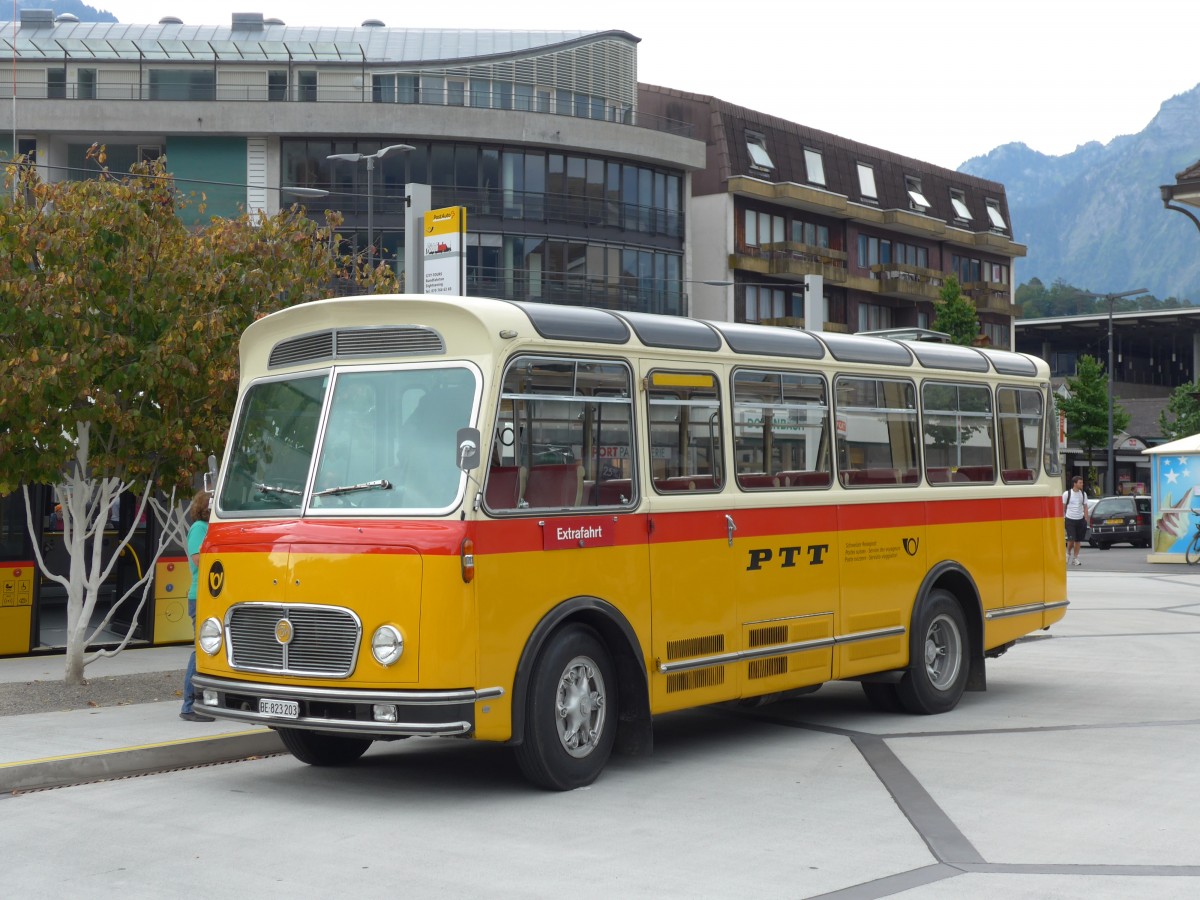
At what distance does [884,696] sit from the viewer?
12.7m

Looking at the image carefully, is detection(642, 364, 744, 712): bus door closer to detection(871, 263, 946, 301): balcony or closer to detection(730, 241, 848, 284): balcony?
detection(730, 241, 848, 284): balcony

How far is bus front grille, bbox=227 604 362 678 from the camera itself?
28.0 ft

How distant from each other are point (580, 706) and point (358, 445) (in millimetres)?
2080

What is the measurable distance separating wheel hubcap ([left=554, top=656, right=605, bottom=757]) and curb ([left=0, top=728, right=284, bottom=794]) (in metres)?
2.87

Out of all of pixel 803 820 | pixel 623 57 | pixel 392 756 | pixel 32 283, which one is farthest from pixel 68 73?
pixel 803 820

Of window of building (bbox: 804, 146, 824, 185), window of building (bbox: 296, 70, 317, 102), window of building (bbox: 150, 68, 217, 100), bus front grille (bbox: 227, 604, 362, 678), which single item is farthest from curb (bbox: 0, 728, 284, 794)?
window of building (bbox: 804, 146, 824, 185)

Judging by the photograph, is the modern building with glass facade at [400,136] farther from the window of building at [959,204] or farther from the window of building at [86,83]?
the window of building at [959,204]

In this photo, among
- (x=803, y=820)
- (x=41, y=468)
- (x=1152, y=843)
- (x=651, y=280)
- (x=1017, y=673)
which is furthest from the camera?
(x=651, y=280)

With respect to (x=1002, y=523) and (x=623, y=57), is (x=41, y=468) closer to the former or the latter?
(x=1002, y=523)

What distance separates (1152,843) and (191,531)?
7462mm

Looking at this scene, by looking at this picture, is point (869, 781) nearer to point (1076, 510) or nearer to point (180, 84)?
point (1076, 510)

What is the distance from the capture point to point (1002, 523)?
13.6m

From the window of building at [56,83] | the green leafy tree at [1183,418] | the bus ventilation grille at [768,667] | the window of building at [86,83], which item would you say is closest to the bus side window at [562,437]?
the bus ventilation grille at [768,667]

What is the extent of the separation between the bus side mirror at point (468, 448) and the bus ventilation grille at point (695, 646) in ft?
7.40
